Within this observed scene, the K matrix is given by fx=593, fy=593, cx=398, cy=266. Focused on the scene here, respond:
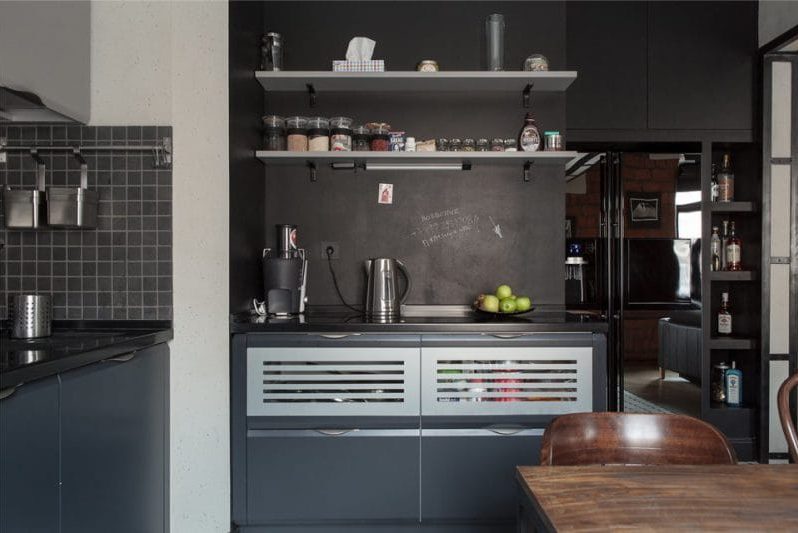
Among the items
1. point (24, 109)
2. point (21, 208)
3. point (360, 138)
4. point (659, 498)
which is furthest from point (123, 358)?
point (659, 498)

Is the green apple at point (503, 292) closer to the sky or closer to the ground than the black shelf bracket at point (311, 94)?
closer to the ground

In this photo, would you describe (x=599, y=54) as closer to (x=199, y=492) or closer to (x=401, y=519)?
(x=401, y=519)

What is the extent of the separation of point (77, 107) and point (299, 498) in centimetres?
171

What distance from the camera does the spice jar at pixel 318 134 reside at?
283cm

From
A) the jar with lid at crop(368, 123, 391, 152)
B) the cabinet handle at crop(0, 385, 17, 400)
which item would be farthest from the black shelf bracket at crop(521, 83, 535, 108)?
the cabinet handle at crop(0, 385, 17, 400)

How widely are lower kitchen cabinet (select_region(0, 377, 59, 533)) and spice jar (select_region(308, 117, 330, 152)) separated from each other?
1630 millimetres

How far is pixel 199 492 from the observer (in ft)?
7.55

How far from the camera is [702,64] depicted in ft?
10.9

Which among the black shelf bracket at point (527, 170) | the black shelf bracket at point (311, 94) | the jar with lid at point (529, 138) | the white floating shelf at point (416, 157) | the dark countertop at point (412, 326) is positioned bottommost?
the dark countertop at point (412, 326)

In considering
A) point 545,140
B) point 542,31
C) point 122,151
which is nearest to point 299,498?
point 122,151

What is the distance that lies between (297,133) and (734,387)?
9.12 feet

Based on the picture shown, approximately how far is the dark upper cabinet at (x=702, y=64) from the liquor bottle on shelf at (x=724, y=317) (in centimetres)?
98

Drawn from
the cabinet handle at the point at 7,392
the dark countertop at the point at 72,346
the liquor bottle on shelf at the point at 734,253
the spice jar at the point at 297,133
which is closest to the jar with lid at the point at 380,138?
the spice jar at the point at 297,133

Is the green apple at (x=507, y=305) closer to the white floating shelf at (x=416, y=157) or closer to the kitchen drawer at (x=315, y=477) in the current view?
the white floating shelf at (x=416, y=157)
